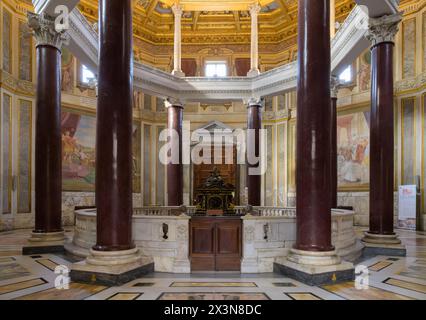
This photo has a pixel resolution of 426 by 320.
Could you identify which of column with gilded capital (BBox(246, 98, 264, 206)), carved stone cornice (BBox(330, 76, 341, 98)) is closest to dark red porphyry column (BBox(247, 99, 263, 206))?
column with gilded capital (BBox(246, 98, 264, 206))

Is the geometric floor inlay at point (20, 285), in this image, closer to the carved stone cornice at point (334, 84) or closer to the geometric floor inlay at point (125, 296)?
the geometric floor inlay at point (125, 296)

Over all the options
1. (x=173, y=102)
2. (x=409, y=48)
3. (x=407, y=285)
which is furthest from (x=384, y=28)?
(x=173, y=102)

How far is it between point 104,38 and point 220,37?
49.1 feet

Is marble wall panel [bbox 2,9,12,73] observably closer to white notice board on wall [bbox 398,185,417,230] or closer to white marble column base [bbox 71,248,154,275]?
white marble column base [bbox 71,248,154,275]

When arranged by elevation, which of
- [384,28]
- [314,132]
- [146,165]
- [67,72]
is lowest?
[146,165]

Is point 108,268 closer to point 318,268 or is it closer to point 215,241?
point 215,241

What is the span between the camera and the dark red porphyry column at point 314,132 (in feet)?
22.0

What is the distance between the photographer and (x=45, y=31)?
9.78 meters

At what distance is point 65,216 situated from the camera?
16.7 m

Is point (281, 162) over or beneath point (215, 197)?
over

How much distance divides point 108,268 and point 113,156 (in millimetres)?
1998

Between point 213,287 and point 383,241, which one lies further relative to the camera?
point 383,241
